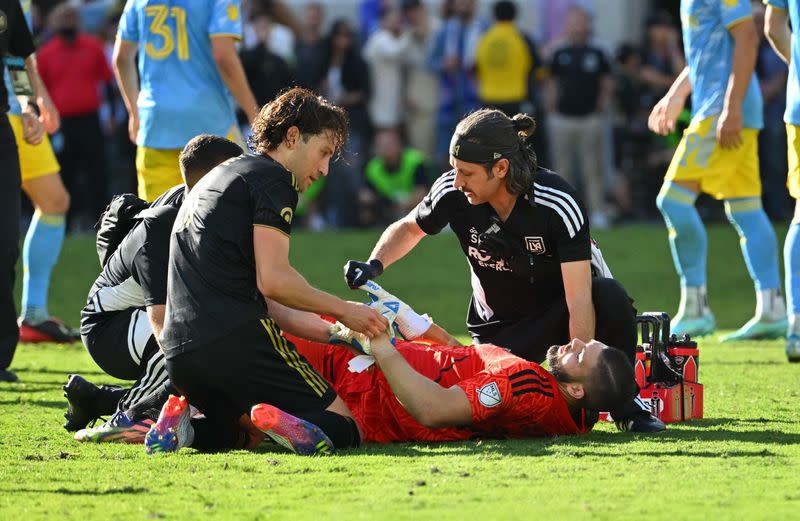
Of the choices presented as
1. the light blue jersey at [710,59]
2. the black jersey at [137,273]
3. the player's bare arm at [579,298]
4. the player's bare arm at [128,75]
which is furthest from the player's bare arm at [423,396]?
the light blue jersey at [710,59]

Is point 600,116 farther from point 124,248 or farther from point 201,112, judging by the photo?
point 124,248

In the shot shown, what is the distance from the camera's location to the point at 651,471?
5.00m

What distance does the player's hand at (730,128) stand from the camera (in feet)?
29.4

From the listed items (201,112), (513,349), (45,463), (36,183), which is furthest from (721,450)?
(36,183)

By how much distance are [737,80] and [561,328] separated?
3.19 m

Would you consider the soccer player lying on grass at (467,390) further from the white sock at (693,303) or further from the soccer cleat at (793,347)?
the white sock at (693,303)

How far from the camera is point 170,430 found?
5.46 metres

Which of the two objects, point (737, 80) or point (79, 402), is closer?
point (79, 402)

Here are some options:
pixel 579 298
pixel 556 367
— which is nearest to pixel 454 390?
pixel 556 367

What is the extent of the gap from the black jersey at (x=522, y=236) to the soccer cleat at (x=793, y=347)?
219 centimetres

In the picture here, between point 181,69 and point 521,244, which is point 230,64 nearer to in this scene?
point 181,69

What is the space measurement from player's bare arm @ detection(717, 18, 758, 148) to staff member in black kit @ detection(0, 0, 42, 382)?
417cm

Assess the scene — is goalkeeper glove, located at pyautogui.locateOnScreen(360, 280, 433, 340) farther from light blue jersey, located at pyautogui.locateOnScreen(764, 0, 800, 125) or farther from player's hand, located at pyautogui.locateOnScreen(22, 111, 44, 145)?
light blue jersey, located at pyautogui.locateOnScreen(764, 0, 800, 125)

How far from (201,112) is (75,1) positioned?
11.9 m
